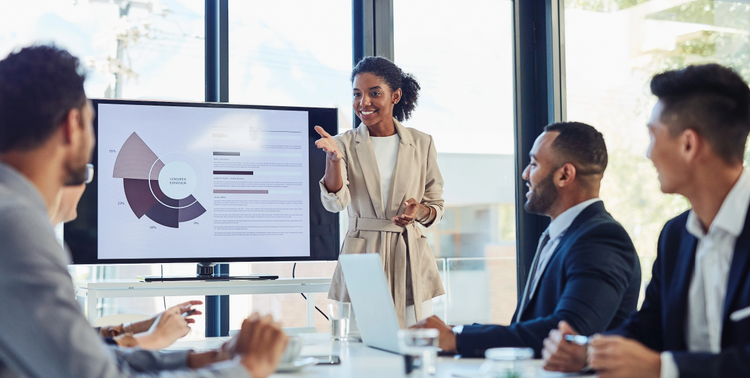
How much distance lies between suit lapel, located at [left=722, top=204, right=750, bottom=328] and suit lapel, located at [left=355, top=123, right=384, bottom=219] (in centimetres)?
182

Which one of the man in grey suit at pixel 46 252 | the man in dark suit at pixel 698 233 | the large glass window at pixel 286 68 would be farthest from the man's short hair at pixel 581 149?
the large glass window at pixel 286 68

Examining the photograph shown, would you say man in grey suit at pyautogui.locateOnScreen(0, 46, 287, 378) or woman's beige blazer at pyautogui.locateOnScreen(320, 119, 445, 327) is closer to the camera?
man in grey suit at pyautogui.locateOnScreen(0, 46, 287, 378)

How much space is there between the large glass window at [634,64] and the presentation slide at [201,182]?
1832mm

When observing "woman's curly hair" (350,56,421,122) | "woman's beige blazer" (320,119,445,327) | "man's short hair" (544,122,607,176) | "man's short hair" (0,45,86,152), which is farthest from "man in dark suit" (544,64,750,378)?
"woman's curly hair" (350,56,421,122)

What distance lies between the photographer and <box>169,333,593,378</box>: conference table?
1364 mm

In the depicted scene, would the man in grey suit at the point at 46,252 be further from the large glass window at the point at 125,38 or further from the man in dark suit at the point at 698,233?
the large glass window at the point at 125,38

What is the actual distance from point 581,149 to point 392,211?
1.17 meters

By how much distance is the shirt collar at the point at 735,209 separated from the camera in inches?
54.1

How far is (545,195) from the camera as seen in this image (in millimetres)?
2041

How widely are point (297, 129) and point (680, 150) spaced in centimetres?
225

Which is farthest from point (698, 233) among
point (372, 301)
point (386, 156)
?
point (386, 156)

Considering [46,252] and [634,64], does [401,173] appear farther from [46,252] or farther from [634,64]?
[46,252]

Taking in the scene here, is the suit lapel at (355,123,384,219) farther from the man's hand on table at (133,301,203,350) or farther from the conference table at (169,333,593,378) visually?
the man's hand on table at (133,301,203,350)

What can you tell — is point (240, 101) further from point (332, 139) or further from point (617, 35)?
point (617, 35)
